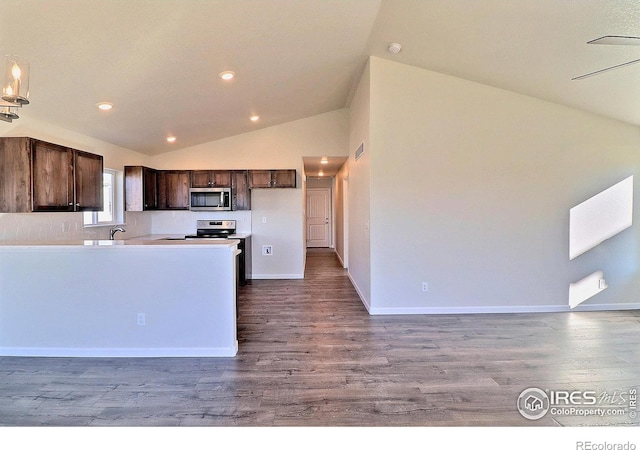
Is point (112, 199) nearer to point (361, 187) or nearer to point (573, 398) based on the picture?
point (361, 187)

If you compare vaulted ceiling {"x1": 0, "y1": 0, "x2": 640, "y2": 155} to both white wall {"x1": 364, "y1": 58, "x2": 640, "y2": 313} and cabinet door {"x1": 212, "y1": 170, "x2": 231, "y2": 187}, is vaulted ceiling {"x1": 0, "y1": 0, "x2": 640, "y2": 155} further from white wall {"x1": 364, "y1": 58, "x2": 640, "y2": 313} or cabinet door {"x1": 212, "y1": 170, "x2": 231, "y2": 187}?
cabinet door {"x1": 212, "y1": 170, "x2": 231, "y2": 187}

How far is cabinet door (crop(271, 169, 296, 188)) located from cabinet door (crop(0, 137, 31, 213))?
351cm

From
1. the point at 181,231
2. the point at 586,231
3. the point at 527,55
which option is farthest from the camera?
the point at 181,231

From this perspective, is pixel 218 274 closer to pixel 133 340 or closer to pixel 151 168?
pixel 133 340

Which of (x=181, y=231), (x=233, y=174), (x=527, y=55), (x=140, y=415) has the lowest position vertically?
(x=140, y=415)

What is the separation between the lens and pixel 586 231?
13.7 ft

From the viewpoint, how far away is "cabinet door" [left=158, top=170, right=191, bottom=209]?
5.89m

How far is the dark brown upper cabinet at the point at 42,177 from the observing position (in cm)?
285

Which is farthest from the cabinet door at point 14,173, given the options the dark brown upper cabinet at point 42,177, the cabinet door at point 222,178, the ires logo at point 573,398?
the ires logo at point 573,398

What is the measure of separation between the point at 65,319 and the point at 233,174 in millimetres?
3512

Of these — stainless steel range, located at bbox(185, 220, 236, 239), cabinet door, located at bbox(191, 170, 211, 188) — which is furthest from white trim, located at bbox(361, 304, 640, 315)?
cabinet door, located at bbox(191, 170, 211, 188)

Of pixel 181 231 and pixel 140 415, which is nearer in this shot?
pixel 140 415

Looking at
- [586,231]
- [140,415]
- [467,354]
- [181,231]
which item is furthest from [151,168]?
[586,231]

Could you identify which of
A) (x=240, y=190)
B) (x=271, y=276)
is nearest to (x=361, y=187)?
(x=240, y=190)
